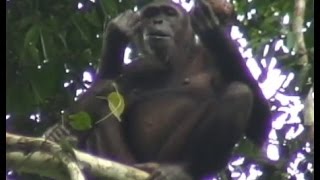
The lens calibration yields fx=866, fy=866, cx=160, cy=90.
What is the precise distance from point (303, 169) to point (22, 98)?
5.83 ft

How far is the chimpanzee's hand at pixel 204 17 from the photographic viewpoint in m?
5.21

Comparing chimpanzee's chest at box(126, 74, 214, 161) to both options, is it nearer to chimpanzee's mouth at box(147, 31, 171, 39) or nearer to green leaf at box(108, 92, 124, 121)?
chimpanzee's mouth at box(147, 31, 171, 39)

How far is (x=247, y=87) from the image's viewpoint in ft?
17.5

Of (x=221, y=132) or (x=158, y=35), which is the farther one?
(x=158, y=35)

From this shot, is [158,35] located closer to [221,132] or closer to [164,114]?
[164,114]

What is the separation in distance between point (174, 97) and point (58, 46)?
84 cm

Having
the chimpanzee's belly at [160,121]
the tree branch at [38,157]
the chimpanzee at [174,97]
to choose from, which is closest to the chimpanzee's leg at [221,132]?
the chimpanzee at [174,97]

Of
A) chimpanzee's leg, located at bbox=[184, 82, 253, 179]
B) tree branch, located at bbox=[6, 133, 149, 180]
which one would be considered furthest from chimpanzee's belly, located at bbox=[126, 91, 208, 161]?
tree branch, located at bbox=[6, 133, 149, 180]

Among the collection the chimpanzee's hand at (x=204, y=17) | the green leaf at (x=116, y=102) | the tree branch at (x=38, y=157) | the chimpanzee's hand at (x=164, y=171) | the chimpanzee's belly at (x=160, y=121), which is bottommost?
the tree branch at (x=38, y=157)

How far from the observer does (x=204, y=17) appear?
5.23 m

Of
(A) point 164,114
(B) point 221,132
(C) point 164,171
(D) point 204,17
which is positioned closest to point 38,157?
(C) point 164,171

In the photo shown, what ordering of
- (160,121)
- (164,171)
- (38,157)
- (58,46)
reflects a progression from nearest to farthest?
1. (38,157)
2. (164,171)
3. (160,121)
4. (58,46)

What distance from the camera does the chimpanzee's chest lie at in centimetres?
552

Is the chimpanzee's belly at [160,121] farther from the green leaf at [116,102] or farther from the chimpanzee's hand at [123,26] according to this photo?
the green leaf at [116,102]
